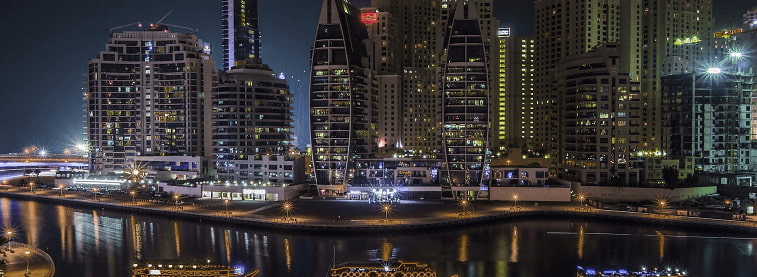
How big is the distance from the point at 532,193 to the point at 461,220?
1839 cm

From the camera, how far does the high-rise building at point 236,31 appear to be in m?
160

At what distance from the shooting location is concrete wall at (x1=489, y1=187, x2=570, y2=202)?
79375 millimetres

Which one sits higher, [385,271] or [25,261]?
[25,261]

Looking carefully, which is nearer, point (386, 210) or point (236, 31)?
point (386, 210)

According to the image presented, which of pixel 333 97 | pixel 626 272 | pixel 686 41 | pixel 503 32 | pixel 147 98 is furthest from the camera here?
pixel 503 32

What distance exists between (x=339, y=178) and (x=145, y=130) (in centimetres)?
4698

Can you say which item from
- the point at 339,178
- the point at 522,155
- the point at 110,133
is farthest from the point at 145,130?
the point at 522,155

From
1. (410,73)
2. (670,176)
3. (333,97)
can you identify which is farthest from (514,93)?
(333,97)

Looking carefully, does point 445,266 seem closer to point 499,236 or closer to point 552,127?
point 499,236

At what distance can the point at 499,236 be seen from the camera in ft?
201

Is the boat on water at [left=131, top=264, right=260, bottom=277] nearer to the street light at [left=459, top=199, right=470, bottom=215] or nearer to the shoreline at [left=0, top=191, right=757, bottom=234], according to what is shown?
the shoreline at [left=0, top=191, right=757, bottom=234]

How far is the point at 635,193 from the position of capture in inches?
3115

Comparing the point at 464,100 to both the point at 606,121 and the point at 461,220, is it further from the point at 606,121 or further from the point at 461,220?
the point at 606,121

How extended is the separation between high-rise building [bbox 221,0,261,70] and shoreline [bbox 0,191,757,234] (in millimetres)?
90388
